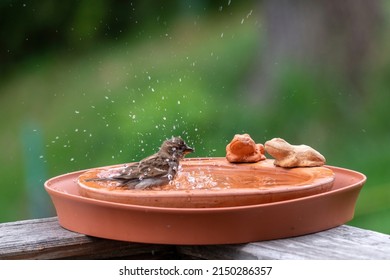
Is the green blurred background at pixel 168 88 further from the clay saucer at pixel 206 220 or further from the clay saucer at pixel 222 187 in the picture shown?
the clay saucer at pixel 206 220

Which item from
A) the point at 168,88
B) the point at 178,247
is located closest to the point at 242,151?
the point at 178,247

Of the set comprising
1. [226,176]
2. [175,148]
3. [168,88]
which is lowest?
[226,176]

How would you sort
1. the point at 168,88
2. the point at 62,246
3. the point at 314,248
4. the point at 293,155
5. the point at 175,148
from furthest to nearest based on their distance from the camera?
the point at 168,88 < the point at 293,155 < the point at 175,148 < the point at 62,246 < the point at 314,248

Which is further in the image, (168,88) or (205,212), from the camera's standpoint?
(168,88)

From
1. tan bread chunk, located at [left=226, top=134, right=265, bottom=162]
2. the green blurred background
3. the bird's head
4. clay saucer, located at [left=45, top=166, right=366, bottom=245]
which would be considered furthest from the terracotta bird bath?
the green blurred background

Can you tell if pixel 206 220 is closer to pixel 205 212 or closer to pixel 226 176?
pixel 205 212

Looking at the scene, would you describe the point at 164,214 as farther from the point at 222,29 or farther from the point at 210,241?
the point at 222,29

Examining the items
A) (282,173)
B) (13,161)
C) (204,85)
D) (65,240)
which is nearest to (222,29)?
(204,85)
